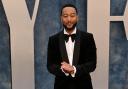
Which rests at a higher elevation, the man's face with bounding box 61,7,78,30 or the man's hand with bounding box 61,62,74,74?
the man's face with bounding box 61,7,78,30

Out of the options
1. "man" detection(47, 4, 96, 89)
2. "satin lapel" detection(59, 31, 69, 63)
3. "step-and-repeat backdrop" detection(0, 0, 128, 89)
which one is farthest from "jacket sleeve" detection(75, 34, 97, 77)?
"step-and-repeat backdrop" detection(0, 0, 128, 89)

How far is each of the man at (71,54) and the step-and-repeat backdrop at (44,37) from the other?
35.3 inches

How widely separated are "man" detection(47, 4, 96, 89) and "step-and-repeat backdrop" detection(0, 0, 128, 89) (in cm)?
90

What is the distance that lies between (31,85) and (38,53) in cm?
34

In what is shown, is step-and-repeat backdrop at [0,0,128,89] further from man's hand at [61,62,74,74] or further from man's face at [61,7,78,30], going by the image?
man's hand at [61,62,74,74]

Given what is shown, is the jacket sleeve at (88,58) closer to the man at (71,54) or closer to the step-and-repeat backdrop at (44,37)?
the man at (71,54)

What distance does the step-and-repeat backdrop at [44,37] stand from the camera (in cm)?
276

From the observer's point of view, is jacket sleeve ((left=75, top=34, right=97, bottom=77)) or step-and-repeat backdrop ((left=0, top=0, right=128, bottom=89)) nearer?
jacket sleeve ((left=75, top=34, right=97, bottom=77))

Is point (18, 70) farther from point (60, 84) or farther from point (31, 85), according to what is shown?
point (60, 84)

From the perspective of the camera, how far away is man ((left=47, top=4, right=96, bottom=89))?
185 centimetres

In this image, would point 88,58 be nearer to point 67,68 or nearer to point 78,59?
point 78,59

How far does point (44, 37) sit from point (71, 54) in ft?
3.25

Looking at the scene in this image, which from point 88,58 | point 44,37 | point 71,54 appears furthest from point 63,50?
point 44,37

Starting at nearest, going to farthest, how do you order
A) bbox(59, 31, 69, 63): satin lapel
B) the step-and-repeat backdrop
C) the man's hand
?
the man's hand, bbox(59, 31, 69, 63): satin lapel, the step-and-repeat backdrop
